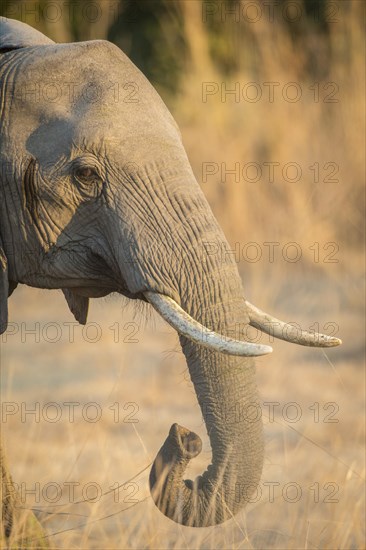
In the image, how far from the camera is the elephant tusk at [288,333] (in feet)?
10.6

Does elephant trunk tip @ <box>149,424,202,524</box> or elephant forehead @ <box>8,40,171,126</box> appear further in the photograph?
elephant forehead @ <box>8,40,171,126</box>

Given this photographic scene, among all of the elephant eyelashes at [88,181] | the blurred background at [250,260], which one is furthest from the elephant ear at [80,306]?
the blurred background at [250,260]

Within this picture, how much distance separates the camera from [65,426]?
641cm

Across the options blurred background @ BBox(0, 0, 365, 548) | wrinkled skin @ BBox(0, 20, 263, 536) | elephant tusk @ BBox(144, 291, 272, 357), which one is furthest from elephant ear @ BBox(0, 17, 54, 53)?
blurred background @ BBox(0, 0, 365, 548)

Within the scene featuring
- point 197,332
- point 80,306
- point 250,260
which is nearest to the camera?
point 197,332

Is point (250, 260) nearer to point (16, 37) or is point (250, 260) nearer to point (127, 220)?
point (16, 37)

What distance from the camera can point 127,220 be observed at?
3402mm

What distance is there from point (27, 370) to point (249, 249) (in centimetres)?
194

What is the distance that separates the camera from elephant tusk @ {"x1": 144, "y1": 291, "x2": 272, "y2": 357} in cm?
312

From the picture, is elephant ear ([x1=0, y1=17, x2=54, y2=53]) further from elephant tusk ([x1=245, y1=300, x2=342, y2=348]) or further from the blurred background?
the blurred background

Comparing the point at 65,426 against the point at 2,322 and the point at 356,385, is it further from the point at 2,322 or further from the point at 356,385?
the point at 2,322

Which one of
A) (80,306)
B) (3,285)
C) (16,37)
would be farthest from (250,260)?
(3,285)

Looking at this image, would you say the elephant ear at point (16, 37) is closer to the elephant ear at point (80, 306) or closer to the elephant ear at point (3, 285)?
the elephant ear at point (3, 285)

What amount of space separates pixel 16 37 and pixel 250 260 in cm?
501
